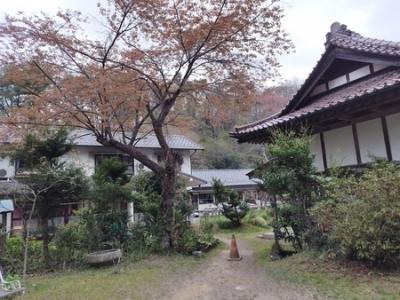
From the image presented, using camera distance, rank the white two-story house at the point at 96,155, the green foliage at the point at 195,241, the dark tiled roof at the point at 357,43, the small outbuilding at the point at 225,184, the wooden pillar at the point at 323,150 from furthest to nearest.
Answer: the small outbuilding at the point at 225,184 < the white two-story house at the point at 96,155 < the green foliage at the point at 195,241 < the wooden pillar at the point at 323,150 < the dark tiled roof at the point at 357,43

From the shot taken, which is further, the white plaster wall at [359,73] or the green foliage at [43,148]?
the green foliage at [43,148]

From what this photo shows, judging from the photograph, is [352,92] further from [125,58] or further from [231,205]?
[231,205]

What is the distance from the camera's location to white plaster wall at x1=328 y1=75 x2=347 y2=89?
8627 mm

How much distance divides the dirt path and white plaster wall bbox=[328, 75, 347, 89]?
226 inches

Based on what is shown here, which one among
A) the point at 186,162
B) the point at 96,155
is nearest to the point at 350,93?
the point at 96,155

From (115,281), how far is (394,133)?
23.3ft

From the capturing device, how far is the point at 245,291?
217 inches

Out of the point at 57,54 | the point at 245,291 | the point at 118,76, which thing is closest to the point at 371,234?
the point at 245,291

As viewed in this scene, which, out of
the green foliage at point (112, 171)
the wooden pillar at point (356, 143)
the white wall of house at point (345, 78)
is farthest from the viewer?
the green foliage at point (112, 171)

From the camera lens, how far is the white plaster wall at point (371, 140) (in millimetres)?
6840

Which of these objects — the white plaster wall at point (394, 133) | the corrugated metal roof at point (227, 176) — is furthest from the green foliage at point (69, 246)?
the corrugated metal roof at point (227, 176)

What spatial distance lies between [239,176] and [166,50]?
77.8 ft

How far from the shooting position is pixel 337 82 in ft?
29.0

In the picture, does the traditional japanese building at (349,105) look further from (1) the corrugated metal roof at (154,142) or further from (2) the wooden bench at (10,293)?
(1) the corrugated metal roof at (154,142)
